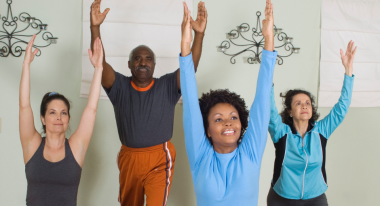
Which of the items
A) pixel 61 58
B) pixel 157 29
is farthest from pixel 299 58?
pixel 61 58

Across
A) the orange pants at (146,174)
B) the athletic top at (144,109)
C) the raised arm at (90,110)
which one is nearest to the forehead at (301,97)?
the athletic top at (144,109)

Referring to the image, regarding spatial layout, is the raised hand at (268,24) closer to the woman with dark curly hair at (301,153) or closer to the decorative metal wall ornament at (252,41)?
the woman with dark curly hair at (301,153)

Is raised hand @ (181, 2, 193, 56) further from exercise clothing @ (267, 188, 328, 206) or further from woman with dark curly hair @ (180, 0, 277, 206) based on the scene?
exercise clothing @ (267, 188, 328, 206)

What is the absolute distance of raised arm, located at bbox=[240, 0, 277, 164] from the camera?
1.21 metres

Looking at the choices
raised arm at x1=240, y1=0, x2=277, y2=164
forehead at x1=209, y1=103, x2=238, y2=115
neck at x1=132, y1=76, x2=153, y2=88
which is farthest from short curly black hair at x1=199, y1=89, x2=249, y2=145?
neck at x1=132, y1=76, x2=153, y2=88

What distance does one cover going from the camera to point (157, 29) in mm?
2441

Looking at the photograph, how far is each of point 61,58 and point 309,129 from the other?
1947 mm

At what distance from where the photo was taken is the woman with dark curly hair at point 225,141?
1.20 m

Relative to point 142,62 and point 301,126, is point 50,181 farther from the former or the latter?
point 301,126

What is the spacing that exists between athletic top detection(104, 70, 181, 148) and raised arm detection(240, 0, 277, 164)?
76 cm

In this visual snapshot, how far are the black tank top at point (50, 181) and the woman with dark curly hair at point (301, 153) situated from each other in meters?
1.21

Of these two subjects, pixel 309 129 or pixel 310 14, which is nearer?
pixel 309 129

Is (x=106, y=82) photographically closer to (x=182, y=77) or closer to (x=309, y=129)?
(x=182, y=77)

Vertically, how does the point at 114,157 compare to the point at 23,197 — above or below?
above
